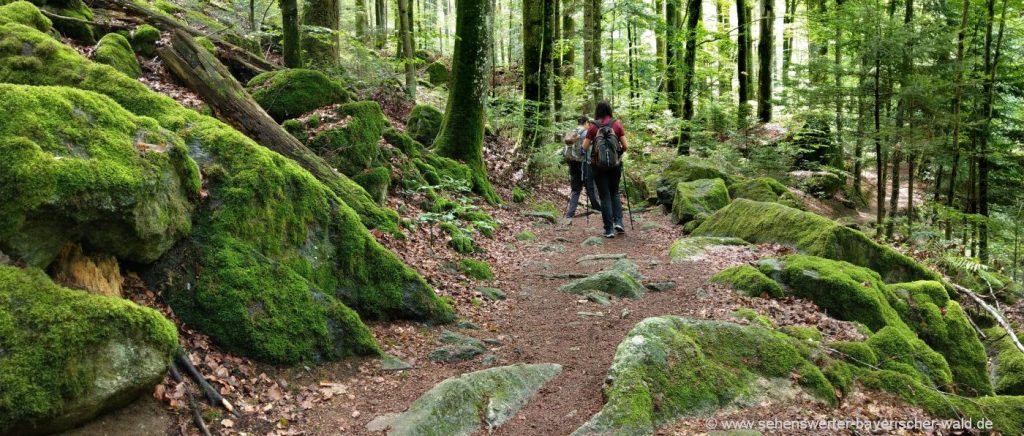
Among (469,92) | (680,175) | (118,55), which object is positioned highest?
(118,55)

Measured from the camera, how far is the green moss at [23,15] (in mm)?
6363

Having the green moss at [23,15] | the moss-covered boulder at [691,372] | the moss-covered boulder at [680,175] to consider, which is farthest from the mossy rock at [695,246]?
the green moss at [23,15]

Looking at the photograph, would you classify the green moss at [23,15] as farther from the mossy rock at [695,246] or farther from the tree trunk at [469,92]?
the mossy rock at [695,246]

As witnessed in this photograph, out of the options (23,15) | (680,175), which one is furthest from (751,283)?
(23,15)

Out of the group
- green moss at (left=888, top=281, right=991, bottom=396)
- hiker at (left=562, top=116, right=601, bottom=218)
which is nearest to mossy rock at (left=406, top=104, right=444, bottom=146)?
hiker at (left=562, top=116, right=601, bottom=218)

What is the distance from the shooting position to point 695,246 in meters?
9.69

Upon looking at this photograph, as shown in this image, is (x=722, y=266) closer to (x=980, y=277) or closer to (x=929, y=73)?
(x=980, y=277)

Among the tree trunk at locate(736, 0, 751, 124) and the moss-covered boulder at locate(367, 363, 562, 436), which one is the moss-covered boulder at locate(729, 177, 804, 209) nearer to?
the tree trunk at locate(736, 0, 751, 124)

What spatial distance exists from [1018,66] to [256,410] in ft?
62.5

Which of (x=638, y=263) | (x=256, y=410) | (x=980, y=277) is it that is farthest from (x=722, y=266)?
(x=256, y=410)

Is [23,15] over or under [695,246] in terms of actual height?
over

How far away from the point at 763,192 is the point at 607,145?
6223mm

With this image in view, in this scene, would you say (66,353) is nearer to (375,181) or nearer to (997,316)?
(375,181)

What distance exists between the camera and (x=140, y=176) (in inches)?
161
